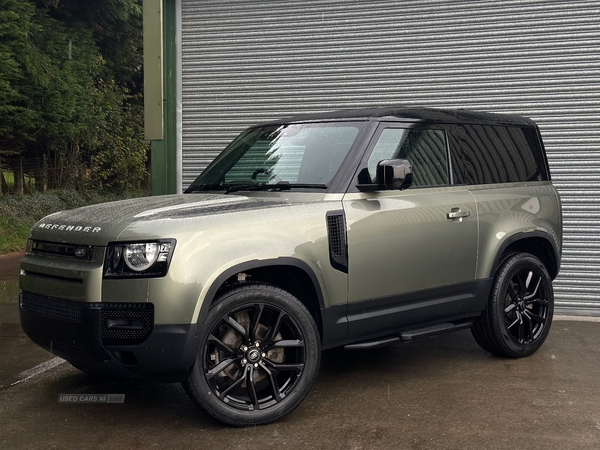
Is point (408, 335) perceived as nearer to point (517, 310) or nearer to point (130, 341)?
point (517, 310)

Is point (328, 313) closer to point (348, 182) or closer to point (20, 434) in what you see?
point (348, 182)

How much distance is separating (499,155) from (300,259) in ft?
7.83

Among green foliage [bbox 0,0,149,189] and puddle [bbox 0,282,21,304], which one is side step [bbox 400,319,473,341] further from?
green foliage [bbox 0,0,149,189]

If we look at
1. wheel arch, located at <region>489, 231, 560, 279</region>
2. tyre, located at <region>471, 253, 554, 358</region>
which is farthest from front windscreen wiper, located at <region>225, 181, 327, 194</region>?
tyre, located at <region>471, 253, 554, 358</region>

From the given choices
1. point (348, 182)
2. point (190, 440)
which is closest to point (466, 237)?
point (348, 182)

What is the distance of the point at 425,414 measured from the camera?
16.1 feet

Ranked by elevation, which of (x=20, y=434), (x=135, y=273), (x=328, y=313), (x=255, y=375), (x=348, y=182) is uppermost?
(x=348, y=182)

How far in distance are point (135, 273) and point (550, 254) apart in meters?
3.84

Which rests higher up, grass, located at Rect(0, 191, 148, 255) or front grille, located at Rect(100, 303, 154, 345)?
front grille, located at Rect(100, 303, 154, 345)

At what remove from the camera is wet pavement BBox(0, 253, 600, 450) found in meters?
4.42

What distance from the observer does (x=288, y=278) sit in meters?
4.98

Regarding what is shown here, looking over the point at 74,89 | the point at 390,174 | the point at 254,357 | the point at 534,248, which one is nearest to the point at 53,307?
the point at 254,357

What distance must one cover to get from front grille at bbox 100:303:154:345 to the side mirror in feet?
5.73

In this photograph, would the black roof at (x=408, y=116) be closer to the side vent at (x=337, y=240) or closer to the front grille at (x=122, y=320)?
the side vent at (x=337, y=240)
